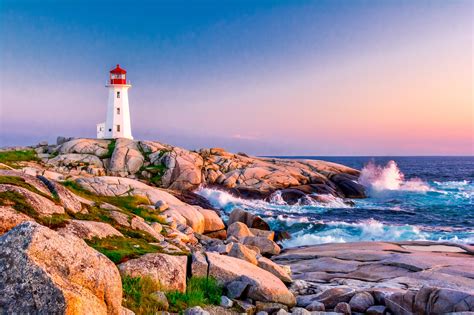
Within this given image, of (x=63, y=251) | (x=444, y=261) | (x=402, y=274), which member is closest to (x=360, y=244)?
(x=444, y=261)

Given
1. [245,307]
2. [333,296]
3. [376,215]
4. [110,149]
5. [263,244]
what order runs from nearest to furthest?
[245,307] → [333,296] → [263,244] → [376,215] → [110,149]

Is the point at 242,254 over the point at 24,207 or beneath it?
beneath

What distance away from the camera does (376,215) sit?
38.9 metres

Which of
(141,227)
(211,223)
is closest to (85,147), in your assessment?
(211,223)

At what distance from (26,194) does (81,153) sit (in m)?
42.2

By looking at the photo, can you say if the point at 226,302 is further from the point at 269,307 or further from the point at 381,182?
the point at 381,182

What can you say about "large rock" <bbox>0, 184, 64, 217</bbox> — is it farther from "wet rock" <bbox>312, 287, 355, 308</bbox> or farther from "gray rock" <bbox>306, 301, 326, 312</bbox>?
"wet rock" <bbox>312, 287, 355, 308</bbox>

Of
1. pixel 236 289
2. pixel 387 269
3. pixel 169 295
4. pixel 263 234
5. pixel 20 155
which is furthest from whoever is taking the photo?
pixel 20 155

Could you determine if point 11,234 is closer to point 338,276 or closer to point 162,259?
point 162,259

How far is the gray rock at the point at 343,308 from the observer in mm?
10178

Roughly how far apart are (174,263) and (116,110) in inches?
2158

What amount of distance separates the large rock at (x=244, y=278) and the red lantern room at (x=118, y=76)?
55.0m

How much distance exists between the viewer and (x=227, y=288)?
1002 cm

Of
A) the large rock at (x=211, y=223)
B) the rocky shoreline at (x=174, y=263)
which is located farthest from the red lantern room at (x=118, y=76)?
the large rock at (x=211, y=223)
